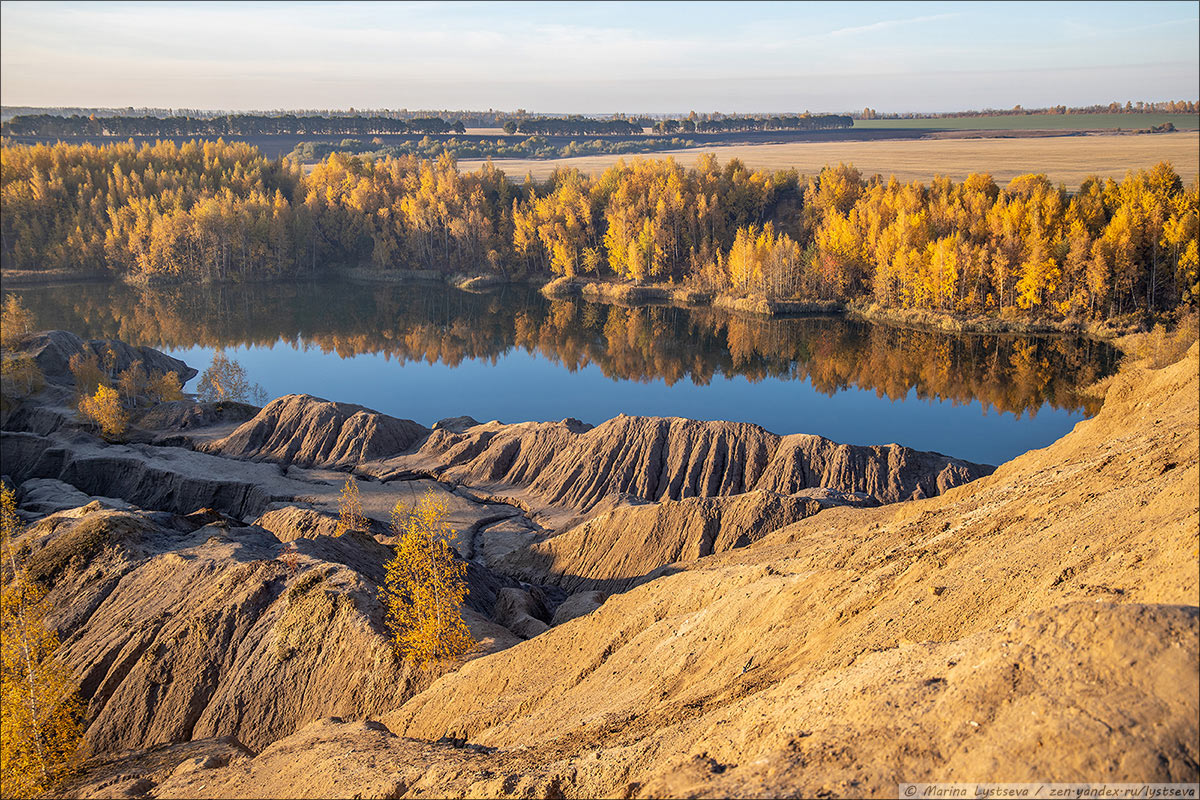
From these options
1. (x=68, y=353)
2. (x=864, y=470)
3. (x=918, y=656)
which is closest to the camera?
(x=918, y=656)

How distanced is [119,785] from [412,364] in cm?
7200

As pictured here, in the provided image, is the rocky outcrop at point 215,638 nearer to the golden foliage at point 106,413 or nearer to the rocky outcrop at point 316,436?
the rocky outcrop at point 316,436

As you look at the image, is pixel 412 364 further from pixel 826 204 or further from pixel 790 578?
pixel 790 578

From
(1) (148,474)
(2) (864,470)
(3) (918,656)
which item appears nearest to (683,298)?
(2) (864,470)

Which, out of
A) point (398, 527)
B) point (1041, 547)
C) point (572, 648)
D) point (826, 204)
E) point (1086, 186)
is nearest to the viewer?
point (1041, 547)

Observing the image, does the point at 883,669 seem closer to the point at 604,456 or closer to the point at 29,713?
the point at 29,713

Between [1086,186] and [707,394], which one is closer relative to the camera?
[707,394]

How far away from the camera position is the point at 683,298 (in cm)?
11312

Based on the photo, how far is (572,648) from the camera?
77.5ft

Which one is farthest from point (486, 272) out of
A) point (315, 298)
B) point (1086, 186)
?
point (1086, 186)

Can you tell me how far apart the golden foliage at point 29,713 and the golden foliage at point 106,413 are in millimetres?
36287

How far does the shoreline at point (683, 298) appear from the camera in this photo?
286 feet

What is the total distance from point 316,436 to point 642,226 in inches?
3015

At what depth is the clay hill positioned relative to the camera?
474 inches
